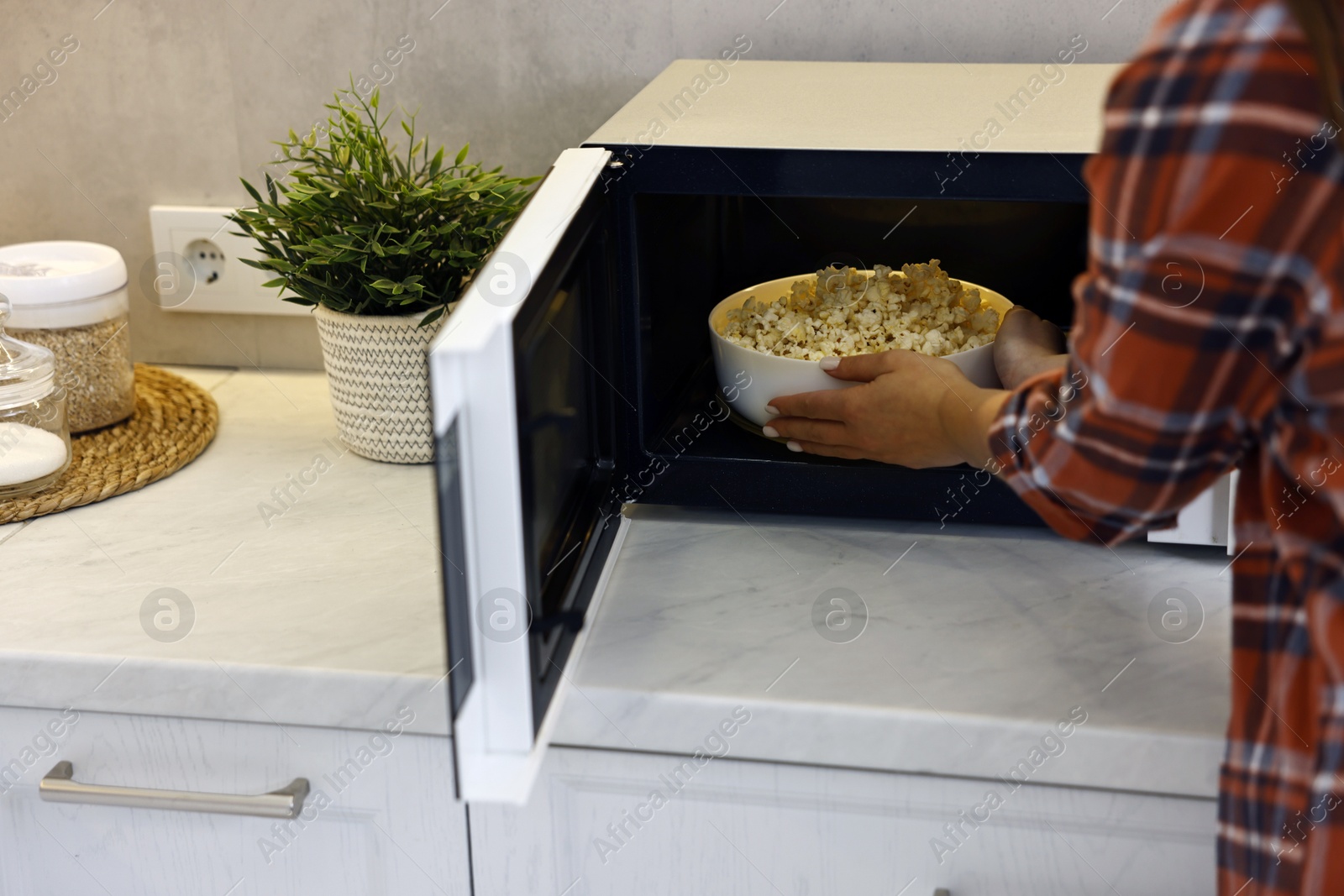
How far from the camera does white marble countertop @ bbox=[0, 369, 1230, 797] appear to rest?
0.68 metres

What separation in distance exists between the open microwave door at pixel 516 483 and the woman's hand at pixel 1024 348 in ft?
0.99

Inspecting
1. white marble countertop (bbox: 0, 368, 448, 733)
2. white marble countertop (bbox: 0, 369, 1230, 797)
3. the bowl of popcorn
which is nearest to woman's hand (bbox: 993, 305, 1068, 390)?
the bowl of popcorn

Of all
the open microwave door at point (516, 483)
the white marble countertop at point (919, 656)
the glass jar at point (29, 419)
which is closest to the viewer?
the open microwave door at point (516, 483)

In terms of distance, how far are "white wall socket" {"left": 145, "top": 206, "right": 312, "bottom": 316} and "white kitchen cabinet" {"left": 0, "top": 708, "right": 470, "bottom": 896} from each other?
517 mm

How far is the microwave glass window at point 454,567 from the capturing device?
1.58ft

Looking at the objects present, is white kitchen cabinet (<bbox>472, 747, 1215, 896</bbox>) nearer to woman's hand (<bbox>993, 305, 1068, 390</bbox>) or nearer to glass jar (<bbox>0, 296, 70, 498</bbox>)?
woman's hand (<bbox>993, 305, 1068, 390</bbox>)

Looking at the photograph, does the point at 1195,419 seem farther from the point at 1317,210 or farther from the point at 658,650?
the point at 658,650

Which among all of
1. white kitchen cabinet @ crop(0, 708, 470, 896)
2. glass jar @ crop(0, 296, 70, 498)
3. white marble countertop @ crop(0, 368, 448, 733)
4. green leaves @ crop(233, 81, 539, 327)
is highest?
green leaves @ crop(233, 81, 539, 327)

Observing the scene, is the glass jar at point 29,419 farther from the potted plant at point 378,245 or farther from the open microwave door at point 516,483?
the open microwave door at point 516,483

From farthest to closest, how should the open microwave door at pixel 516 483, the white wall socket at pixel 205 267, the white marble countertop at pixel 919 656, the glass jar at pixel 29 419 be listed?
the white wall socket at pixel 205 267 < the glass jar at pixel 29 419 < the white marble countertop at pixel 919 656 < the open microwave door at pixel 516 483

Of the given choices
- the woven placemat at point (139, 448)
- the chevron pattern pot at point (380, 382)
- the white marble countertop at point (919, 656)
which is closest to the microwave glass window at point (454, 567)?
the white marble countertop at point (919, 656)

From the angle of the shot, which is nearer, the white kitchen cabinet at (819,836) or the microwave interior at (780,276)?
the white kitchen cabinet at (819,836)

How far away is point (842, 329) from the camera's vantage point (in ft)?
2.81

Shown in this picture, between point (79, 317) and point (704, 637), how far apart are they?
613 millimetres
